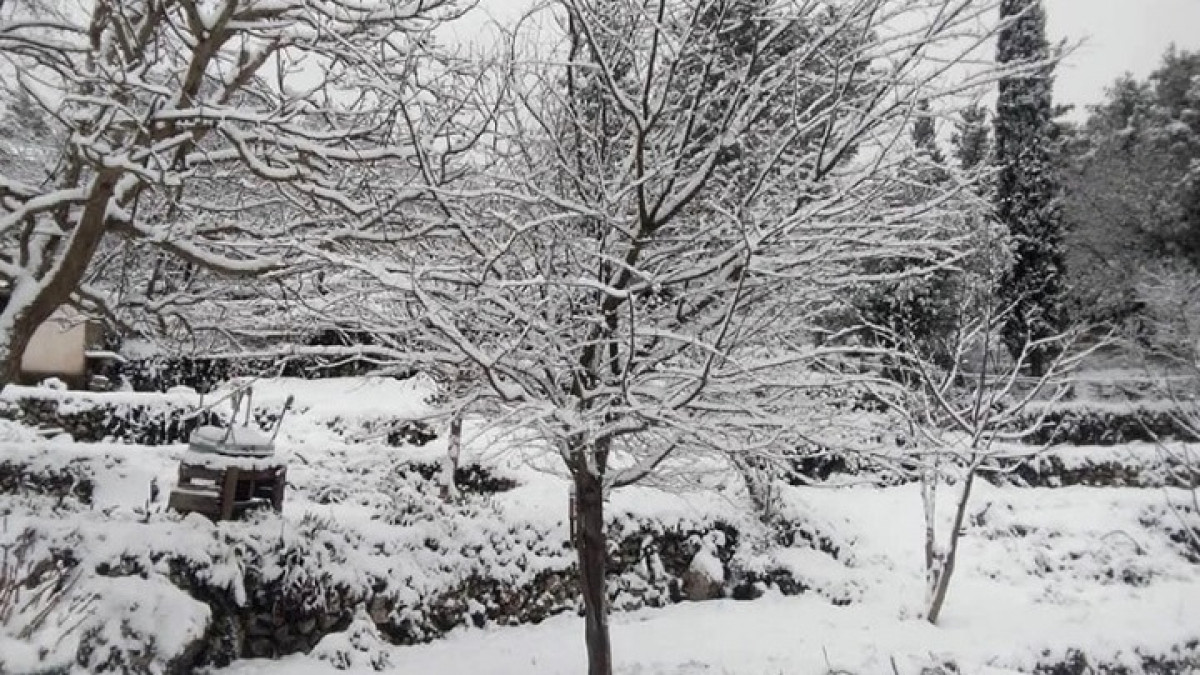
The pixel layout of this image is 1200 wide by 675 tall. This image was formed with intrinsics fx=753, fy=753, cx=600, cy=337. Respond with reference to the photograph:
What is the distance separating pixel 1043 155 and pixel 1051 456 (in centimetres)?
1052

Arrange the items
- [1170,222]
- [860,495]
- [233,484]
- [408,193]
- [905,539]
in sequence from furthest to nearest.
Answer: [1170,222] → [860,495] → [905,539] → [233,484] → [408,193]

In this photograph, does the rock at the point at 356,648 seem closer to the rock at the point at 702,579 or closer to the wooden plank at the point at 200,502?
the wooden plank at the point at 200,502

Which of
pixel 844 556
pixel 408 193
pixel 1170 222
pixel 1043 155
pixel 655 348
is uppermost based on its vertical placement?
pixel 1043 155

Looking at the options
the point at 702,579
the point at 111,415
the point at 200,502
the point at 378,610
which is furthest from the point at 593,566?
the point at 111,415

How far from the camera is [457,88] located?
5355mm

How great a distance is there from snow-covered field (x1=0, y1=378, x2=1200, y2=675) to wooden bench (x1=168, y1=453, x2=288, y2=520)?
0.21 m

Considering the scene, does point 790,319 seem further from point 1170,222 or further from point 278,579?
point 1170,222

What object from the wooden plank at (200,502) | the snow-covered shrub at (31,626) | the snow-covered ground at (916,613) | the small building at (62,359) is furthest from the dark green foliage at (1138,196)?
the small building at (62,359)

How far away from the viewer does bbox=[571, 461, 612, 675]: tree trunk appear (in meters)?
5.50

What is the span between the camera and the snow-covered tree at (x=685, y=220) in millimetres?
4133

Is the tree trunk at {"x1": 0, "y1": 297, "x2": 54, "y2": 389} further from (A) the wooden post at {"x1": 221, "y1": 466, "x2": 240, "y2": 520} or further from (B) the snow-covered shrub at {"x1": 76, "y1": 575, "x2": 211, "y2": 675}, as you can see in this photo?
(A) the wooden post at {"x1": 221, "y1": 466, "x2": 240, "y2": 520}

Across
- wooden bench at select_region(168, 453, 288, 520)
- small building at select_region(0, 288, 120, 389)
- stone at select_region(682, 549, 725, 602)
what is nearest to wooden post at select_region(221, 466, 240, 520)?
wooden bench at select_region(168, 453, 288, 520)

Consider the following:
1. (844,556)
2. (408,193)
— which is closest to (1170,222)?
(844,556)

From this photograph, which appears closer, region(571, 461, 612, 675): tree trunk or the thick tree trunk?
the thick tree trunk
